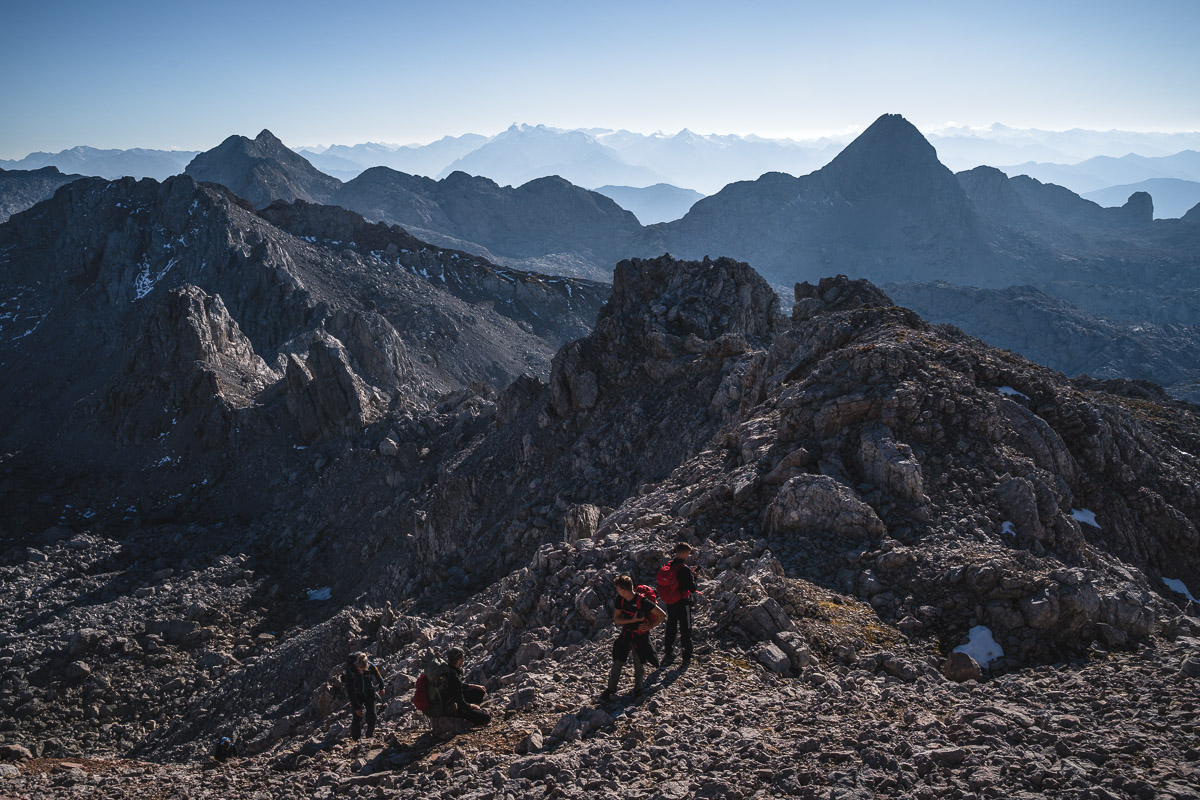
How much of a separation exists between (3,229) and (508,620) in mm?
118699

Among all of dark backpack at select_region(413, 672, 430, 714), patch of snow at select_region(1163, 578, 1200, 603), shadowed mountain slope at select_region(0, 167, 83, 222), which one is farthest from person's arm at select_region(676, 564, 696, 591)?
shadowed mountain slope at select_region(0, 167, 83, 222)

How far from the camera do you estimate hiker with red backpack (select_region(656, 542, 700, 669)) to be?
11742 millimetres

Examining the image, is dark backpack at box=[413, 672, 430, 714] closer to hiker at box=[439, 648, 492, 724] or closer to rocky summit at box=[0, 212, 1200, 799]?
hiker at box=[439, 648, 492, 724]

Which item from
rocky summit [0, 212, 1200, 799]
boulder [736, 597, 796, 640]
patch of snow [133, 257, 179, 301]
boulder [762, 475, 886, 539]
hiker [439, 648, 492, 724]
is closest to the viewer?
rocky summit [0, 212, 1200, 799]

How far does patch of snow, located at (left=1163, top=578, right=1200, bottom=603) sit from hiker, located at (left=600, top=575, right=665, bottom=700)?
12999 mm

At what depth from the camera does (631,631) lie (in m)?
11.3

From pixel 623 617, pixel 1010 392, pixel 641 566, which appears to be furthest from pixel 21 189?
pixel 1010 392

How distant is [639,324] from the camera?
35500 millimetres

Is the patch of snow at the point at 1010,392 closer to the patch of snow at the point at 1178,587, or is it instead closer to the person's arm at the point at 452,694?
the patch of snow at the point at 1178,587

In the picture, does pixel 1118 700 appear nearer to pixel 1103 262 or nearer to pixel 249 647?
pixel 249 647

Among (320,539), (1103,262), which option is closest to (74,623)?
(320,539)

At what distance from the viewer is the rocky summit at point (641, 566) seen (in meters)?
9.84

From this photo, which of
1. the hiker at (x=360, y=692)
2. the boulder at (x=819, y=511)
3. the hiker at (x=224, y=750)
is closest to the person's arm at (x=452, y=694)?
the hiker at (x=360, y=692)

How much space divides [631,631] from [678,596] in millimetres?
985
